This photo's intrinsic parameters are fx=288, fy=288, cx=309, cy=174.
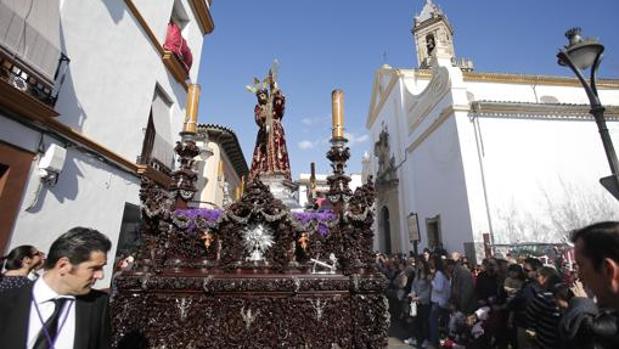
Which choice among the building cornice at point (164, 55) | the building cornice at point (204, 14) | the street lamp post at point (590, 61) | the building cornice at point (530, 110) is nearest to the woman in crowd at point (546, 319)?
the street lamp post at point (590, 61)

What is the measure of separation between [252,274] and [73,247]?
171 cm

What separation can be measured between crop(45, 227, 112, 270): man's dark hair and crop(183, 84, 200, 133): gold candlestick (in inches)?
92.6

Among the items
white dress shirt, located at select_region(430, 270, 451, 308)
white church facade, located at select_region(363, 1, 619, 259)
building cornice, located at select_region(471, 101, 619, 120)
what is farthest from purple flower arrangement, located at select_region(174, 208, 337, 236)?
building cornice, located at select_region(471, 101, 619, 120)

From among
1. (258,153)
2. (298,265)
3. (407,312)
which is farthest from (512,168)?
(298,265)

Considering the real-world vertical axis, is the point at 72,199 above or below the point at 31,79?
below

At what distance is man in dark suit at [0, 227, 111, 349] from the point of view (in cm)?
127

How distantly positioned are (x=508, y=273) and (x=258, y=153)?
4506 mm

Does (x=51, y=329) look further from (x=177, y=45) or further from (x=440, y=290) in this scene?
(x=177, y=45)

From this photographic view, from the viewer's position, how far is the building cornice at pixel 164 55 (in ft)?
23.7

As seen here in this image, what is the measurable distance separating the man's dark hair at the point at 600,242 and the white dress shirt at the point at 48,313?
250cm

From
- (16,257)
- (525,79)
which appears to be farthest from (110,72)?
(525,79)

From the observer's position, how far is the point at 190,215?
3295 mm

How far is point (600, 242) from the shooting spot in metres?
1.33

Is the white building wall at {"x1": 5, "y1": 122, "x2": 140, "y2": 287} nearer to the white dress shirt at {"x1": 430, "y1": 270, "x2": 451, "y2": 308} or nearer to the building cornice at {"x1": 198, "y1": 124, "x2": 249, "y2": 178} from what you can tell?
the building cornice at {"x1": 198, "y1": 124, "x2": 249, "y2": 178}
